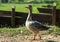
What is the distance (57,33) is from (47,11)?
122 inches

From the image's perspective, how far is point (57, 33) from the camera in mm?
9344

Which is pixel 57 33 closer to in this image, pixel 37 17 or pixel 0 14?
pixel 37 17

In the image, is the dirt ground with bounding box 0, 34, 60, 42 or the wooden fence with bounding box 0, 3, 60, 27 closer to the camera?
the dirt ground with bounding box 0, 34, 60, 42

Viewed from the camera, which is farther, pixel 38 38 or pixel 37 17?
pixel 37 17

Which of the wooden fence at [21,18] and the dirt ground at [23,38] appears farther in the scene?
the wooden fence at [21,18]

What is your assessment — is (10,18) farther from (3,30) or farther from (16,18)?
(3,30)

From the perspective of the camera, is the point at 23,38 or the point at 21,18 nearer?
the point at 23,38

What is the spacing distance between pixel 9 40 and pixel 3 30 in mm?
1982

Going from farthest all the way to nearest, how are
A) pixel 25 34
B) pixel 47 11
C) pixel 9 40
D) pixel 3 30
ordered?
1. pixel 47 11
2. pixel 3 30
3. pixel 25 34
4. pixel 9 40

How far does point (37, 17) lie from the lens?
11516 millimetres

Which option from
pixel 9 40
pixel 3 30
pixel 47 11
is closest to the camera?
pixel 9 40

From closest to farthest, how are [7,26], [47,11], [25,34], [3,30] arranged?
[25,34] < [3,30] < [7,26] < [47,11]

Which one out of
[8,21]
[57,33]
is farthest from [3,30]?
[57,33]

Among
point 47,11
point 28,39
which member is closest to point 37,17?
point 47,11
